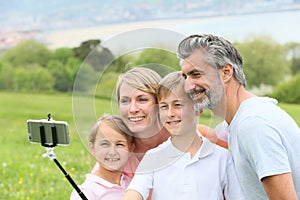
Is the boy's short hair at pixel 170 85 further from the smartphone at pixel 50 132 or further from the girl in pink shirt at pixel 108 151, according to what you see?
the smartphone at pixel 50 132

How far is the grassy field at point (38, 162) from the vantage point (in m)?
4.29

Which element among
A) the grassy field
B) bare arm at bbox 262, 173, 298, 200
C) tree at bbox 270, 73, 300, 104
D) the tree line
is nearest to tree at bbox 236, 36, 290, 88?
the tree line

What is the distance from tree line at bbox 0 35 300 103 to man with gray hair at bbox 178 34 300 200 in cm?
10

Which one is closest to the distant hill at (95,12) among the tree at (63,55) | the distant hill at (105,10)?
the distant hill at (105,10)

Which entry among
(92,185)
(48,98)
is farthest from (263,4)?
(92,185)

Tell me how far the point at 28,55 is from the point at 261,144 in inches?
343

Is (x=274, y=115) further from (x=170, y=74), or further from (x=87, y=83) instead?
(x=87, y=83)

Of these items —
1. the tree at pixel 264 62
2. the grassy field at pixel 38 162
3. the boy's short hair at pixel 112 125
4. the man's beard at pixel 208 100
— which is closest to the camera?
the man's beard at pixel 208 100

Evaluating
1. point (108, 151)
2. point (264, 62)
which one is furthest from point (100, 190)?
point (264, 62)

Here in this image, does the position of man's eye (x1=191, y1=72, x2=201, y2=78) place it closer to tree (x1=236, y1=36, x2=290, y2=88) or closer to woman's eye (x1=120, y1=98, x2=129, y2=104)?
woman's eye (x1=120, y1=98, x2=129, y2=104)

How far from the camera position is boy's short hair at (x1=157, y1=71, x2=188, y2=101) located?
2.03 meters

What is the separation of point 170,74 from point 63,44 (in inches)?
345

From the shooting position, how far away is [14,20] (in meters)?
11.8

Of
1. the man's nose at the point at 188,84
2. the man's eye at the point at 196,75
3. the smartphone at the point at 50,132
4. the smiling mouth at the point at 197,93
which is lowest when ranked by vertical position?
the smartphone at the point at 50,132
